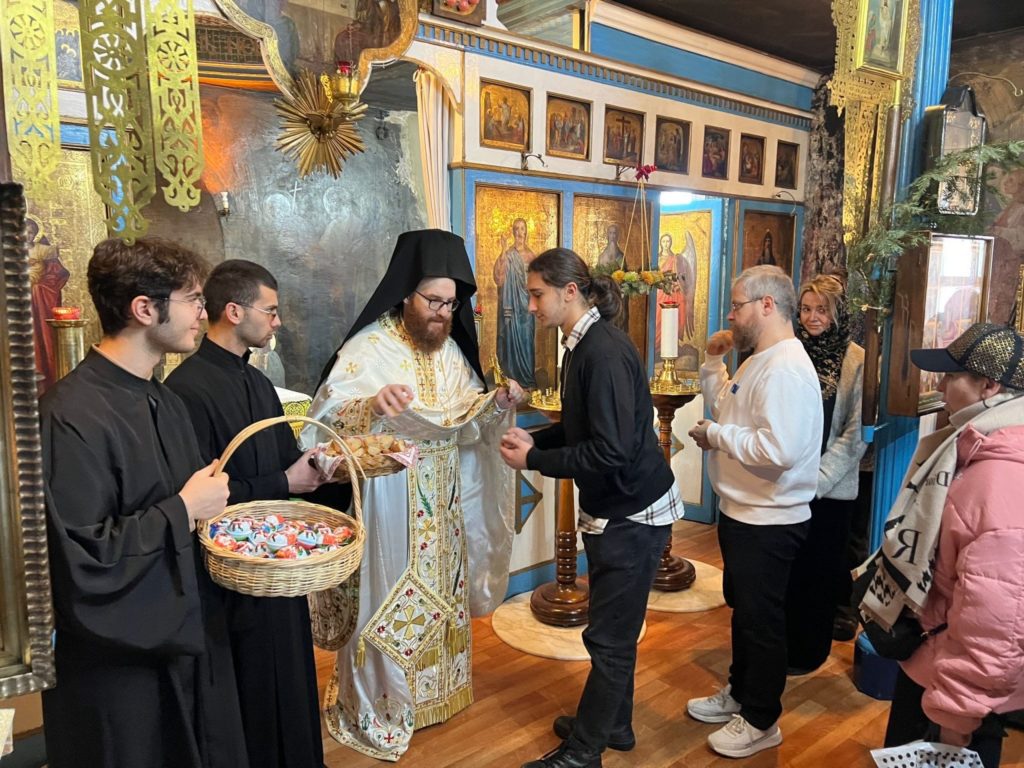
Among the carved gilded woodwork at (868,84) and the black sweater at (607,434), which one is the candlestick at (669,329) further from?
the black sweater at (607,434)

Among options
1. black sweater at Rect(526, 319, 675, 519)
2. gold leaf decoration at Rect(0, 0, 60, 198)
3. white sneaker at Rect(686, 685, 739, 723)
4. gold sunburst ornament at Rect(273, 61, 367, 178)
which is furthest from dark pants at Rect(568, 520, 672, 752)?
gold sunburst ornament at Rect(273, 61, 367, 178)

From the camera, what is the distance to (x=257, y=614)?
7.82 ft

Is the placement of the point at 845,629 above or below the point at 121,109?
below

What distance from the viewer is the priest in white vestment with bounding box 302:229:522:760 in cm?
316

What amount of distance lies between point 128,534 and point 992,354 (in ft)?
7.56

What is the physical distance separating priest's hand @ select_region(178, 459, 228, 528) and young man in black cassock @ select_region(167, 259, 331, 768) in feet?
1.51

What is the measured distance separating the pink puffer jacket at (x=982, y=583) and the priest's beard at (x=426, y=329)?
79.1 inches

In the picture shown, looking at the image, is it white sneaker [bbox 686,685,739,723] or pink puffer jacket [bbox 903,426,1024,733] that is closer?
pink puffer jacket [bbox 903,426,1024,733]

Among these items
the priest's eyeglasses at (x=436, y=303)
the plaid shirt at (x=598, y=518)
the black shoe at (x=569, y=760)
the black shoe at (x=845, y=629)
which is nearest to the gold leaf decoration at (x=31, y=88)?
the priest's eyeglasses at (x=436, y=303)

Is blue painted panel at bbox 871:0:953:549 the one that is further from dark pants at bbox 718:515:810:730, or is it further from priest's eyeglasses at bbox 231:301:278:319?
priest's eyeglasses at bbox 231:301:278:319

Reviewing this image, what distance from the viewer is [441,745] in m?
Result: 3.28

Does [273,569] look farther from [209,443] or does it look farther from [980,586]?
[980,586]

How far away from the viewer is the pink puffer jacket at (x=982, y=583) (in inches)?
70.6

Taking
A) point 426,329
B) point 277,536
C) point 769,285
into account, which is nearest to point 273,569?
point 277,536
